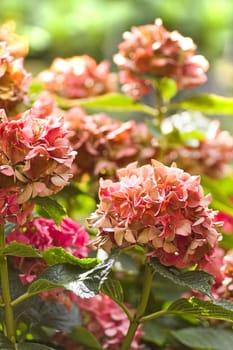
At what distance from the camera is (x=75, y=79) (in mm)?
1364

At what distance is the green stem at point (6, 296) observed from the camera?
0.84 m

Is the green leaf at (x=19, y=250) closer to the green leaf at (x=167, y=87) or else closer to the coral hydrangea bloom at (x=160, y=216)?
the coral hydrangea bloom at (x=160, y=216)

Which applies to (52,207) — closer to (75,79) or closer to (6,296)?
(6,296)

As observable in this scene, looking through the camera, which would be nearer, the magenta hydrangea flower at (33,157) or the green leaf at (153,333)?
the magenta hydrangea flower at (33,157)

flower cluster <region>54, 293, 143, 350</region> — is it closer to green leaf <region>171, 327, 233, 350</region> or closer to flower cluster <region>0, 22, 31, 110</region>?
green leaf <region>171, 327, 233, 350</region>

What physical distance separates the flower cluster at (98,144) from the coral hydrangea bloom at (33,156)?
0.32 m

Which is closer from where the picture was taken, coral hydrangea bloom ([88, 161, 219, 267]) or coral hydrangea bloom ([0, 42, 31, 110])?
coral hydrangea bloom ([88, 161, 219, 267])

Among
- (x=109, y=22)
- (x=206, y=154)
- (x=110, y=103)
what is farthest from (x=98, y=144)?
(x=109, y=22)

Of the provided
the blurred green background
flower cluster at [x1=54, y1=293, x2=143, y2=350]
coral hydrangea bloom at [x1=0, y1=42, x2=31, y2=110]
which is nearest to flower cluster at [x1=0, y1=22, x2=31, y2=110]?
coral hydrangea bloom at [x1=0, y1=42, x2=31, y2=110]

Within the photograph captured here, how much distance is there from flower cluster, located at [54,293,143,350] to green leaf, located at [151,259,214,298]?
0.74 ft

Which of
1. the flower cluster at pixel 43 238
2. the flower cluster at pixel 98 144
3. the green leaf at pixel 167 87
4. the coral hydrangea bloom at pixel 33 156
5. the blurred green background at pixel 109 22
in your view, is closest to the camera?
the coral hydrangea bloom at pixel 33 156

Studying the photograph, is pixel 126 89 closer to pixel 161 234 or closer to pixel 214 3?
pixel 161 234

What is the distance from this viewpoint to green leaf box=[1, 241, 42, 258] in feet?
2.65

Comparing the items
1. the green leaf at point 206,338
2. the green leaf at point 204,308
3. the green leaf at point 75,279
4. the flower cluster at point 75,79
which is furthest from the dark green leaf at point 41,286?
the flower cluster at point 75,79
